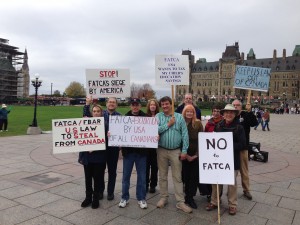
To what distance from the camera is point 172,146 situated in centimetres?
528

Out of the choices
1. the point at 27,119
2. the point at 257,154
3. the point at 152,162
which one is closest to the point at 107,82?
the point at 152,162

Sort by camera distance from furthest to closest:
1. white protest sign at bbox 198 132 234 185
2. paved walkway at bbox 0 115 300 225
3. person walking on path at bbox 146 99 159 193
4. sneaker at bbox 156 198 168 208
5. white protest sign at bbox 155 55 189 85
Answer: white protest sign at bbox 155 55 189 85
person walking on path at bbox 146 99 159 193
sneaker at bbox 156 198 168 208
white protest sign at bbox 198 132 234 185
paved walkway at bbox 0 115 300 225

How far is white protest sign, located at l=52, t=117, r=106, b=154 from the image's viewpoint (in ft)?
18.1

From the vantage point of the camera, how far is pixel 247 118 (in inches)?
272

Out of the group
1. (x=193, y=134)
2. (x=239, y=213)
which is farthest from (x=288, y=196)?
(x=193, y=134)

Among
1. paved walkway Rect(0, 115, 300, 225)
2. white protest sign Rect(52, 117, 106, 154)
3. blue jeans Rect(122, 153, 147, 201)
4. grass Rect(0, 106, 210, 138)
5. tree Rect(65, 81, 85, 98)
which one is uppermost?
tree Rect(65, 81, 85, 98)

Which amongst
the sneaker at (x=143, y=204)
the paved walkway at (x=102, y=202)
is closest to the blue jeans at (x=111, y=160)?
the paved walkway at (x=102, y=202)

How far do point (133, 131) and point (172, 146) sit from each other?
0.80m

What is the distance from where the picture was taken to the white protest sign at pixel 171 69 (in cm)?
625

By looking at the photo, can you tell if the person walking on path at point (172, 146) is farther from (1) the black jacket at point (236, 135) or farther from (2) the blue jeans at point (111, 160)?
(2) the blue jeans at point (111, 160)

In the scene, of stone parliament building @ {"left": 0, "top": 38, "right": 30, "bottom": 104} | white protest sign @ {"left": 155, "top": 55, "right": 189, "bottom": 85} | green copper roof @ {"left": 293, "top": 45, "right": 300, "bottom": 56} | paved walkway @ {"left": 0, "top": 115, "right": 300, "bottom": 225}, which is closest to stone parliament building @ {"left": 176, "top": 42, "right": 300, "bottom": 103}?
green copper roof @ {"left": 293, "top": 45, "right": 300, "bottom": 56}

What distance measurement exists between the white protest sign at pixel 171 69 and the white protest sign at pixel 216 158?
166cm

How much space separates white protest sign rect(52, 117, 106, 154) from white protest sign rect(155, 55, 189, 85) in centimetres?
168

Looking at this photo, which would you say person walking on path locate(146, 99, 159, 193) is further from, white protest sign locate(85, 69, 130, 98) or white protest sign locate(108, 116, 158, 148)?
white protest sign locate(85, 69, 130, 98)
